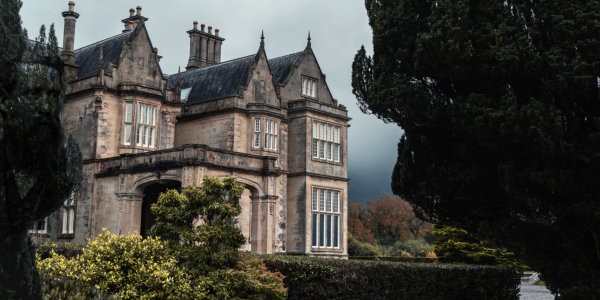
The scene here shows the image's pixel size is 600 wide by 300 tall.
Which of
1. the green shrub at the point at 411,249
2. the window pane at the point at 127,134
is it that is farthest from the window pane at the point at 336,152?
the green shrub at the point at 411,249

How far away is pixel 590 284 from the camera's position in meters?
12.0

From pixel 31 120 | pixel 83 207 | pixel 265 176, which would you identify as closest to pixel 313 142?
pixel 265 176

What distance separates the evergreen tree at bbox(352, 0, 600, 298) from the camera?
11.7 m

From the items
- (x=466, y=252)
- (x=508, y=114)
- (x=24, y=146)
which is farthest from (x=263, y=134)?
(x=24, y=146)

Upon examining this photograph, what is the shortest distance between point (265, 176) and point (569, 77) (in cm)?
1465

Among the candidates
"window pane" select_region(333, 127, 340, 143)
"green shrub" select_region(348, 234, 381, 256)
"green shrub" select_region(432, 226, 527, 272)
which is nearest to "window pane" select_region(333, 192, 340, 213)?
"window pane" select_region(333, 127, 340, 143)

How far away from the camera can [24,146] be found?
14.9 ft

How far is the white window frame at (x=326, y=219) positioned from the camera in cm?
2923

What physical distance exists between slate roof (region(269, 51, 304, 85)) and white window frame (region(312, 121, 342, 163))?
2.93m

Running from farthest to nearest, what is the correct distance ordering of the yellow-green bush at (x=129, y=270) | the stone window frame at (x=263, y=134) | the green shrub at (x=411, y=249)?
1. the green shrub at (x=411, y=249)
2. the stone window frame at (x=263, y=134)
3. the yellow-green bush at (x=129, y=270)

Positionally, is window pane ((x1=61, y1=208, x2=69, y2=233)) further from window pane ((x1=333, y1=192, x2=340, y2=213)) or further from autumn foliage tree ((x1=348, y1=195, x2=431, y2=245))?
autumn foliage tree ((x1=348, y1=195, x2=431, y2=245))

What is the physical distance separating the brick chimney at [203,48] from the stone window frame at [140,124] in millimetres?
9022

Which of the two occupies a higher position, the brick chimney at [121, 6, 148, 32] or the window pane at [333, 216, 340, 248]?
the brick chimney at [121, 6, 148, 32]

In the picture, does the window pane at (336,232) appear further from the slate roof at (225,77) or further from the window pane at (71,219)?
the window pane at (71,219)
